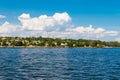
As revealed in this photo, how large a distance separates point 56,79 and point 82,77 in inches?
298

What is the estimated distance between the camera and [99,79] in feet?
210

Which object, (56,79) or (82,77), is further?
(82,77)

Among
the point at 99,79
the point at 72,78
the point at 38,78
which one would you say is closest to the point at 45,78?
the point at 38,78

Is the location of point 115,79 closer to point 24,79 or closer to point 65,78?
point 65,78

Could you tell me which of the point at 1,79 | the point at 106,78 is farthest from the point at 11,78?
the point at 106,78

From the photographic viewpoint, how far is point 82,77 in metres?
67.6

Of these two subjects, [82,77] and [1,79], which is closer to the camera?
[1,79]

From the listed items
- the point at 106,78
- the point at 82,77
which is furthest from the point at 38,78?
the point at 106,78

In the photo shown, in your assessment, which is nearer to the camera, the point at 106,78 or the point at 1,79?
the point at 1,79

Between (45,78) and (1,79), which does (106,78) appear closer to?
(45,78)

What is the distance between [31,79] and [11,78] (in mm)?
4753

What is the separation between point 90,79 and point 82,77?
12.0 feet

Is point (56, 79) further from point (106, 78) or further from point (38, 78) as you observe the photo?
point (106, 78)

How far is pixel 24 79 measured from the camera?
6256cm
